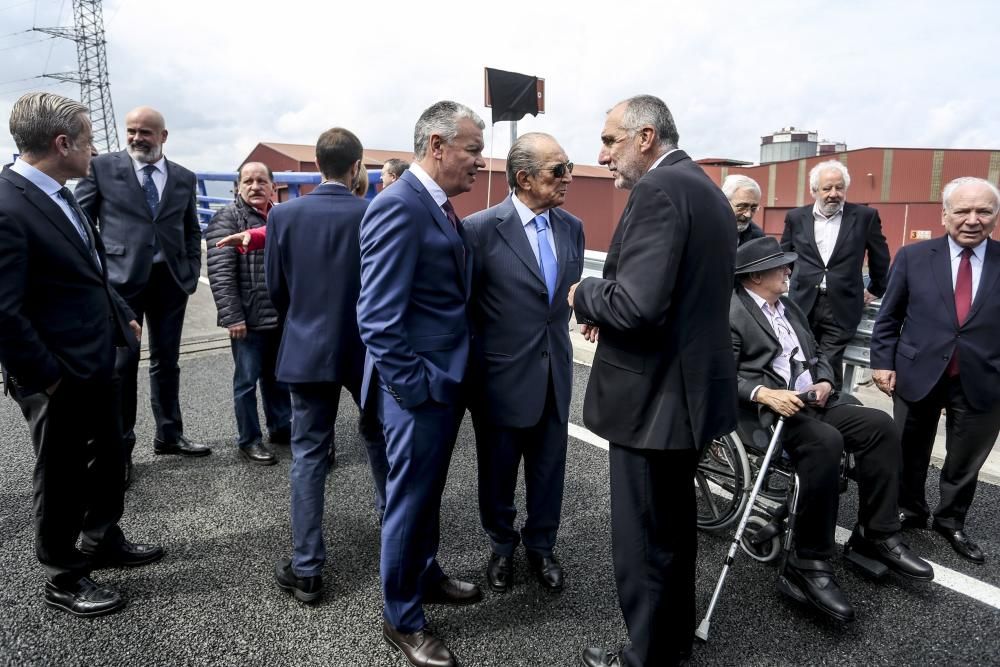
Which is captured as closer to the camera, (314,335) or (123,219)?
(314,335)

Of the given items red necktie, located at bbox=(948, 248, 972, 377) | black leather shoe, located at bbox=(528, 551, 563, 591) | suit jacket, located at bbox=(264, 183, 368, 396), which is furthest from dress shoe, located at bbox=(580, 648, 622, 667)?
red necktie, located at bbox=(948, 248, 972, 377)

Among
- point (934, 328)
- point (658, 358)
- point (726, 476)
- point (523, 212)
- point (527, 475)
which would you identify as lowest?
point (726, 476)

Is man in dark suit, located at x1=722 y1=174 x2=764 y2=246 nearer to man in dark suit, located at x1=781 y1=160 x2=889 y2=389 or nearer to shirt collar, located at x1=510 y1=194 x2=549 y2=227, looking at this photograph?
man in dark suit, located at x1=781 y1=160 x2=889 y2=389

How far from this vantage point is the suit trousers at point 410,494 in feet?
7.09

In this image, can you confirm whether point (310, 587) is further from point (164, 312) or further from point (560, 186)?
point (164, 312)

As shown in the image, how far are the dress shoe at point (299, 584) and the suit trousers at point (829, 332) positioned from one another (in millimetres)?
3498

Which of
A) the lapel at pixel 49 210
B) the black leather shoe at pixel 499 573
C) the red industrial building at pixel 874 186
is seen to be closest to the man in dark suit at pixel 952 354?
the black leather shoe at pixel 499 573

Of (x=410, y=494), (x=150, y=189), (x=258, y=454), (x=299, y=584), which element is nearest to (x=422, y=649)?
(x=410, y=494)

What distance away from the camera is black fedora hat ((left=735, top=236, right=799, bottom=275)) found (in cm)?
299

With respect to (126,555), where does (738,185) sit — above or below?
above

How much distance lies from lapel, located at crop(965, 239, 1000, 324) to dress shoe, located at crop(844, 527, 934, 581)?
114 centimetres

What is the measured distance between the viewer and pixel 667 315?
1.94 m

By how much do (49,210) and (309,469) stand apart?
1389 millimetres

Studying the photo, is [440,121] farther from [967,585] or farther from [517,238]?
[967,585]
